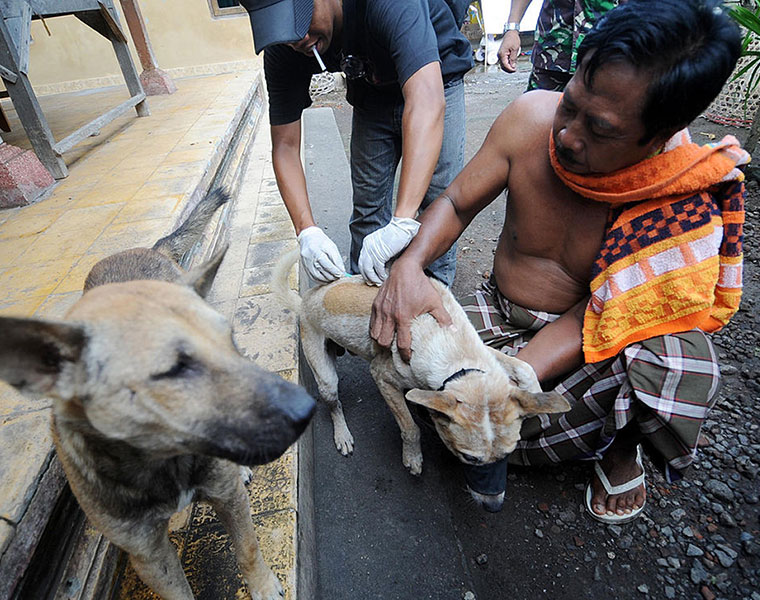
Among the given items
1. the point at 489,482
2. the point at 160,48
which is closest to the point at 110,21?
the point at 160,48

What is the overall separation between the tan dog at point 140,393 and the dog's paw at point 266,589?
19.5 inches

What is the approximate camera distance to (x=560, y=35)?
3156mm

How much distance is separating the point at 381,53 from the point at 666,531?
2.94 meters

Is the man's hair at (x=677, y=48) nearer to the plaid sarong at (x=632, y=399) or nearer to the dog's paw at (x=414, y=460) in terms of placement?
the plaid sarong at (x=632, y=399)

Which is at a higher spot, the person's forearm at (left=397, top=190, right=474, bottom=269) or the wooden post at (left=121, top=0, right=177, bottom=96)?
the wooden post at (left=121, top=0, right=177, bottom=96)

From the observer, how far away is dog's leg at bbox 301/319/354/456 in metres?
2.68

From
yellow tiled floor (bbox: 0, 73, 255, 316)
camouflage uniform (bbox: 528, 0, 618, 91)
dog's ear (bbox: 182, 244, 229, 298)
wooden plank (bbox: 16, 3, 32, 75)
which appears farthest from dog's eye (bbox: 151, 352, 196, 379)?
wooden plank (bbox: 16, 3, 32, 75)

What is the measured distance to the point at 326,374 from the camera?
2.69 metres

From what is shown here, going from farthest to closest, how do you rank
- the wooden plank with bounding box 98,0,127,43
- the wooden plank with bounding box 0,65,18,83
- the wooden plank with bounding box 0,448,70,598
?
the wooden plank with bounding box 98,0,127,43 → the wooden plank with bounding box 0,65,18,83 → the wooden plank with bounding box 0,448,70,598

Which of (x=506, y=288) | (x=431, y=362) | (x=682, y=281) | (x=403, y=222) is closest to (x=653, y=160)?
(x=682, y=281)

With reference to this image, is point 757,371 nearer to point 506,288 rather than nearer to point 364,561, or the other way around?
point 506,288

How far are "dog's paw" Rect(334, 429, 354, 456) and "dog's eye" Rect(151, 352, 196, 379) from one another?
1.76m

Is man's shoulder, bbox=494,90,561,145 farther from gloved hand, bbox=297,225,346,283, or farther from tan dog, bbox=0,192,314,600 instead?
tan dog, bbox=0,192,314,600

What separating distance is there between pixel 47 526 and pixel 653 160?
271cm
